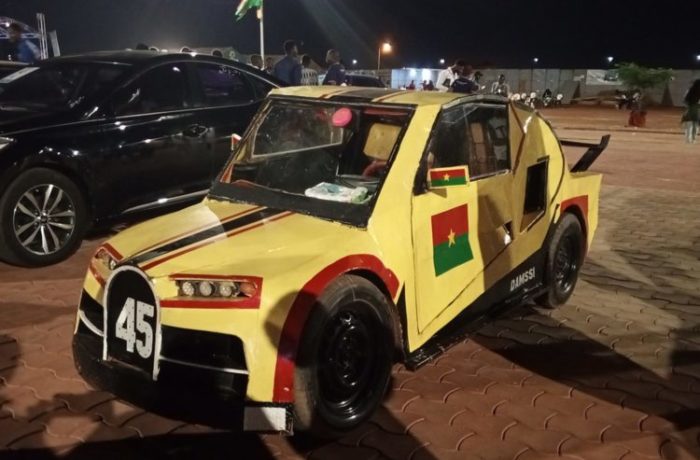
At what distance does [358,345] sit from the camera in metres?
3.11

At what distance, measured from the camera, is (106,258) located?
3.20 m

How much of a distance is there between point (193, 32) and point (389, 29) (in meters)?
46.3

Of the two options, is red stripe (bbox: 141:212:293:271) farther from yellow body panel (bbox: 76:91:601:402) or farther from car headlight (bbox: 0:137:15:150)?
car headlight (bbox: 0:137:15:150)

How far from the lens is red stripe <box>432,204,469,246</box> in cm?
346

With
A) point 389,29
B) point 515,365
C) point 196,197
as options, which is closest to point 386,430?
point 515,365

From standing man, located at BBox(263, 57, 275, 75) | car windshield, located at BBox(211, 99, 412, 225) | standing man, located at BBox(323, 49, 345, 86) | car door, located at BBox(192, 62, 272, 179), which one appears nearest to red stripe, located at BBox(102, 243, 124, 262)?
car windshield, located at BBox(211, 99, 412, 225)

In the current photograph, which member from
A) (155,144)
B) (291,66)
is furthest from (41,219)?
(291,66)

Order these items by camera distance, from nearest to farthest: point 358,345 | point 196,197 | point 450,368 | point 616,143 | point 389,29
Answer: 1. point 358,345
2. point 450,368
3. point 196,197
4. point 616,143
5. point 389,29

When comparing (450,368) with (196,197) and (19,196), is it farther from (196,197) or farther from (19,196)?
(19,196)

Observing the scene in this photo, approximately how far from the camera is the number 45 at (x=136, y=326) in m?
2.77

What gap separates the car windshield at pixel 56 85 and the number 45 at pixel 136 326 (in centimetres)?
343

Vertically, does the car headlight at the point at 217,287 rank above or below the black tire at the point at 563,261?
above

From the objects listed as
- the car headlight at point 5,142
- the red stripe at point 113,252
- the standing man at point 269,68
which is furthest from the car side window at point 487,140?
the standing man at point 269,68

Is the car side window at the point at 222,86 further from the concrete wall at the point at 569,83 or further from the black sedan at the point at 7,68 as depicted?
the concrete wall at the point at 569,83
